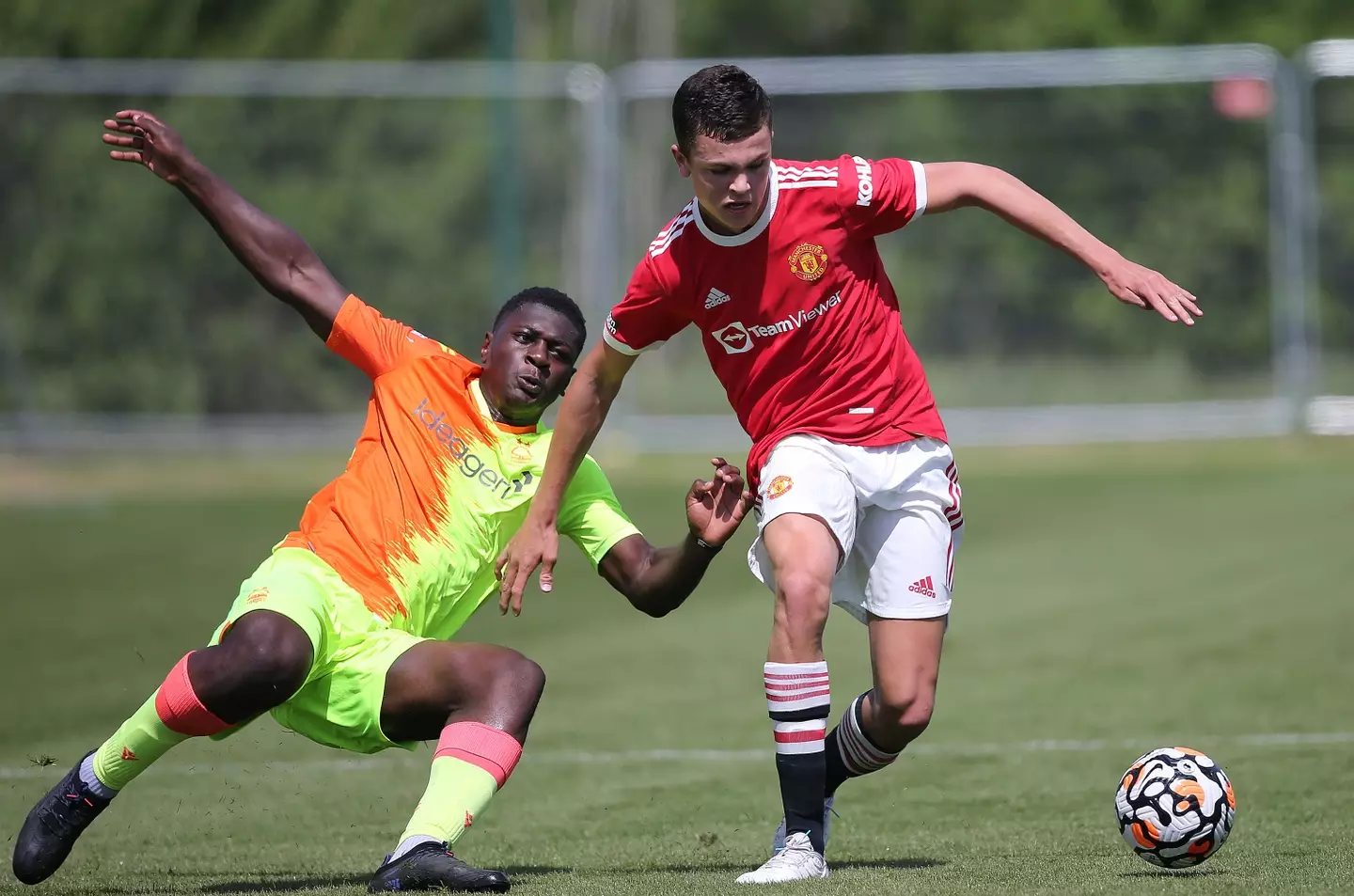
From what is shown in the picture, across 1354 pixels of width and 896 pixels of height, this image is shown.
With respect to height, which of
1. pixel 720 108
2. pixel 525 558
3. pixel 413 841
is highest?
pixel 720 108

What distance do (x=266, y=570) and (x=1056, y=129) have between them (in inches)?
656

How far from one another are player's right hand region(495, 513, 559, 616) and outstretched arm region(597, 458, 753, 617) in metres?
0.34

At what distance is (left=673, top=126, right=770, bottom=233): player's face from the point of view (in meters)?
5.32

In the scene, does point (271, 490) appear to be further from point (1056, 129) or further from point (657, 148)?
point (1056, 129)

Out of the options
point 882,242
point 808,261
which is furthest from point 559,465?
point 882,242

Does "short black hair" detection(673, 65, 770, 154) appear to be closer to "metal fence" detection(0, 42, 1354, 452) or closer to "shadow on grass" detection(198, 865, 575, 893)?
Answer: "shadow on grass" detection(198, 865, 575, 893)

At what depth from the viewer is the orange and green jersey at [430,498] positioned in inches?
221

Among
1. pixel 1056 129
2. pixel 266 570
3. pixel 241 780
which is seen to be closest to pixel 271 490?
pixel 1056 129

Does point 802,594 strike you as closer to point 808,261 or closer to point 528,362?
point 808,261

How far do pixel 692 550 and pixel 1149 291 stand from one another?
1548mm

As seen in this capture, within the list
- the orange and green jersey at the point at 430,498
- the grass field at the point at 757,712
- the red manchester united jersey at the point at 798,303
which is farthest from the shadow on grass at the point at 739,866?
the red manchester united jersey at the point at 798,303

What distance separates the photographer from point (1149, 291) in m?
5.18

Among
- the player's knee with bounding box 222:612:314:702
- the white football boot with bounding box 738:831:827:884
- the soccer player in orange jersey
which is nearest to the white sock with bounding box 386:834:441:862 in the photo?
the soccer player in orange jersey

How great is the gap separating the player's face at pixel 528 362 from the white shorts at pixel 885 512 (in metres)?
0.78
